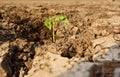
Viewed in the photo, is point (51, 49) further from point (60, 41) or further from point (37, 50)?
point (60, 41)

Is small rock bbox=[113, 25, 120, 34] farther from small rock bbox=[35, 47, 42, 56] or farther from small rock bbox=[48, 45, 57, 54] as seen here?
small rock bbox=[35, 47, 42, 56]

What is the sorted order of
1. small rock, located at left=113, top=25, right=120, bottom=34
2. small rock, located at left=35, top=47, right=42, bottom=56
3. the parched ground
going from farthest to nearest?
small rock, located at left=113, top=25, right=120, bottom=34 < small rock, located at left=35, top=47, right=42, bottom=56 < the parched ground

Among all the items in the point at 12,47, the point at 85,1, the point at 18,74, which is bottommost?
the point at 18,74

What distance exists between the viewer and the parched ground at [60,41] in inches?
187

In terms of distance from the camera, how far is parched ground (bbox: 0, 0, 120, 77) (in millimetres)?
4746

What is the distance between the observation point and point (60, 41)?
548 centimetres

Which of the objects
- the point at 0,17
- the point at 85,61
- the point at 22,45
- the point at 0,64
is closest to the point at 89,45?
the point at 85,61

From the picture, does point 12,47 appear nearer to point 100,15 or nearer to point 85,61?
point 85,61

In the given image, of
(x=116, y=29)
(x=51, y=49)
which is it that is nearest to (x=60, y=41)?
(x=51, y=49)

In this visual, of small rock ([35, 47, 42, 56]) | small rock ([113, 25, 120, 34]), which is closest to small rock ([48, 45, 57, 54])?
small rock ([35, 47, 42, 56])

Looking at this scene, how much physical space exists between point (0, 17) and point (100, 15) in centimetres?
225

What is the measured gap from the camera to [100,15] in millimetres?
6664

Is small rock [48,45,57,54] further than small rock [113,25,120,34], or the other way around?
small rock [113,25,120,34]

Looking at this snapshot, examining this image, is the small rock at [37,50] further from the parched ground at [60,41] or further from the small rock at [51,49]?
the small rock at [51,49]
